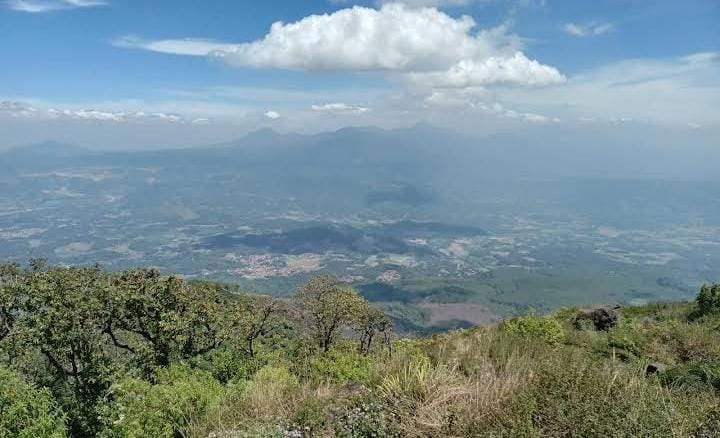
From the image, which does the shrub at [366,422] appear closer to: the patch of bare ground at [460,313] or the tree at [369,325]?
the tree at [369,325]

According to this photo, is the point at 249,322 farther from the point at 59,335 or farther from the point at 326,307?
the point at 59,335

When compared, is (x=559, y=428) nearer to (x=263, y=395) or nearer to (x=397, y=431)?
(x=397, y=431)

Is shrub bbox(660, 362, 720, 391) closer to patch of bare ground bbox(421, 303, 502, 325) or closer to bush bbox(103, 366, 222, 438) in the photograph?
bush bbox(103, 366, 222, 438)

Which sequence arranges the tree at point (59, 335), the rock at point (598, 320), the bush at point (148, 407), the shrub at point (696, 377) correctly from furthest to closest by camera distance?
the tree at point (59, 335) < the rock at point (598, 320) < the bush at point (148, 407) < the shrub at point (696, 377)

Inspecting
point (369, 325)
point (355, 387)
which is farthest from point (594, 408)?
point (369, 325)

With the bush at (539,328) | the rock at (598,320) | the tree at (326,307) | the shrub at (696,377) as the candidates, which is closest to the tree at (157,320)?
the tree at (326,307)

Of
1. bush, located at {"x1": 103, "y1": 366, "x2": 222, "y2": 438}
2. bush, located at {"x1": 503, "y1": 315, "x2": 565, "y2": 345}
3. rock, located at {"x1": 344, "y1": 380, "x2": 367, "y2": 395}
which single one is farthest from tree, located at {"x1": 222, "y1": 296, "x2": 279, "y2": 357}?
rock, located at {"x1": 344, "y1": 380, "x2": 367, "y2": 395}
